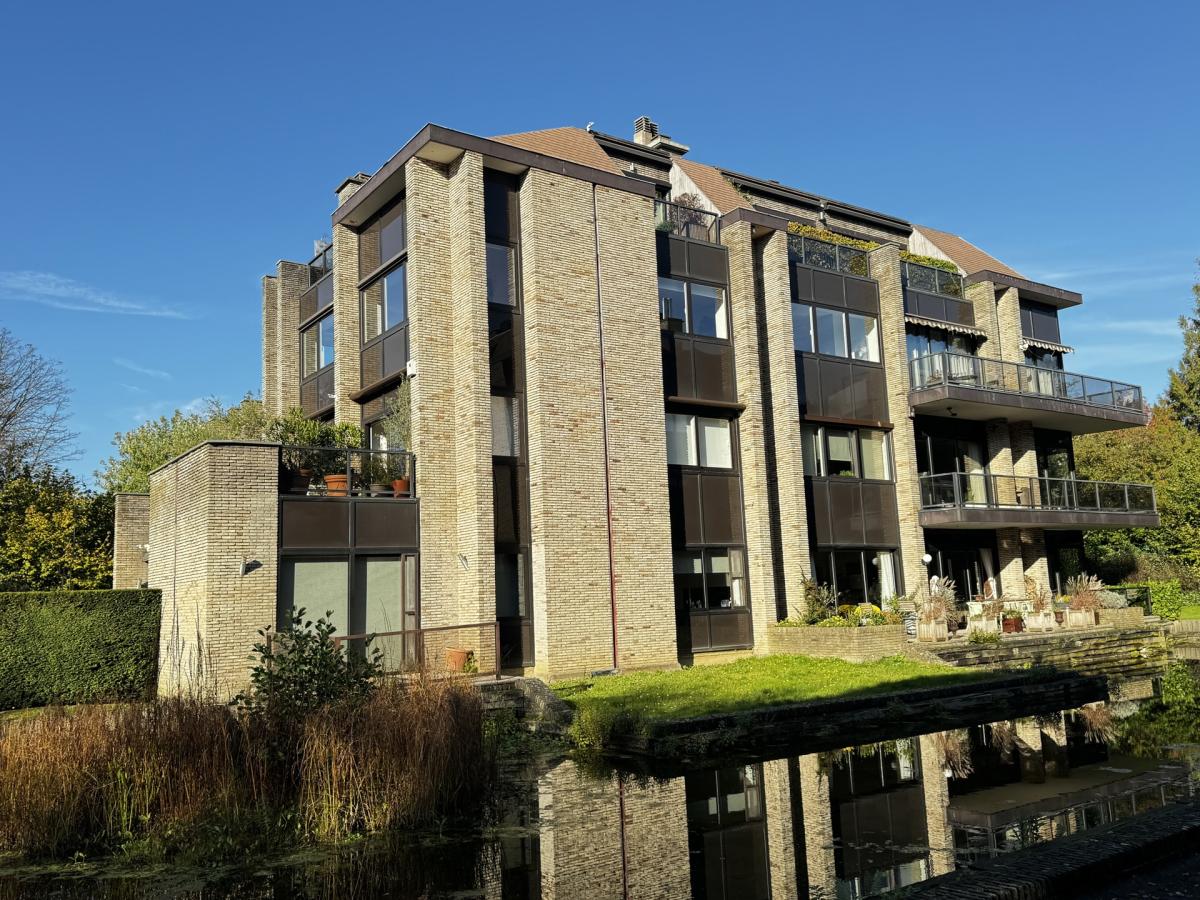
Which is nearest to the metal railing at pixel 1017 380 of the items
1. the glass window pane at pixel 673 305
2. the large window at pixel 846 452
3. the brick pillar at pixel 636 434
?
the large window at pixel 846 452

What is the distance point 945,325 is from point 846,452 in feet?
17.8

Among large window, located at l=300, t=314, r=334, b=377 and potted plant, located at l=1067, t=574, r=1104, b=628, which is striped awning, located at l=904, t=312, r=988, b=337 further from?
large window, located at l=300, t=314, r=334, b=377

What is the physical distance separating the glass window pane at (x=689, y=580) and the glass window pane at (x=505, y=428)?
4.46 m

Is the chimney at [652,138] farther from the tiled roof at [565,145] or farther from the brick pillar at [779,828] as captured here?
the brick pillar at [779,828]

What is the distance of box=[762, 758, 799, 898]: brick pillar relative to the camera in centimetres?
720

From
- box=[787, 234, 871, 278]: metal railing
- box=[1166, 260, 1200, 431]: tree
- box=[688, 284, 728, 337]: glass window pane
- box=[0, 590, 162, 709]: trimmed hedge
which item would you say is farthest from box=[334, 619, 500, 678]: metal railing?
box=[1166, 260, 1200, 431]: tree

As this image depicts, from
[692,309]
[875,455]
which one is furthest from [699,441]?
[875,455]

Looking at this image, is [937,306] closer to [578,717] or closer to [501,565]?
[501,565]

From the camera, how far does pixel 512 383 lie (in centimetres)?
1909

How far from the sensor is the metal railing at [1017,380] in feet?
81.5

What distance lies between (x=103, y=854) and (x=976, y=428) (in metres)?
24.3

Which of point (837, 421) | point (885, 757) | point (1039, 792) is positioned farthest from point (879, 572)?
point (1039, 792)

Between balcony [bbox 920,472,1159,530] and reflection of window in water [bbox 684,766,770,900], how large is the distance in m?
14.4

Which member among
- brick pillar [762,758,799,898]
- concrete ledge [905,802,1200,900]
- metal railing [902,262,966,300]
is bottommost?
brick pillar [762,758,799,898]
